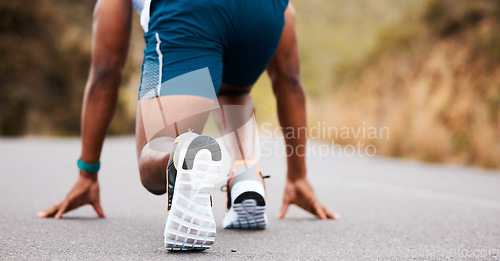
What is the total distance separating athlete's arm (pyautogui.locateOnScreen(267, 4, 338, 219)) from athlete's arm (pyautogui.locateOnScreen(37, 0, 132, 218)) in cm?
77

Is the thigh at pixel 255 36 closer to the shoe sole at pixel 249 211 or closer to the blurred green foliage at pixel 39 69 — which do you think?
the shoe sole at pixel 249 211

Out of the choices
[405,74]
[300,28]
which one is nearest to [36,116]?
[405,74]

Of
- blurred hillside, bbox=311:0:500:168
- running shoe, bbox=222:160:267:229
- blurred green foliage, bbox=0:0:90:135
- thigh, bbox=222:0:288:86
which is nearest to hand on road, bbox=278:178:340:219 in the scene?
running shoe, bbox=222:160:267:229

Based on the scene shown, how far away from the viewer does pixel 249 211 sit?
9.61ft

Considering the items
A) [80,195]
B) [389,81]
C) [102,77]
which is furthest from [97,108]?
[389,81]

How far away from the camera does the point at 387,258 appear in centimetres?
234

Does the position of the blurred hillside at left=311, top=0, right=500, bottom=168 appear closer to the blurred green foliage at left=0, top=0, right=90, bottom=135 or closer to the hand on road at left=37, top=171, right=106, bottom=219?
the hand on road at left=37, top=171, right=106, bottom=219

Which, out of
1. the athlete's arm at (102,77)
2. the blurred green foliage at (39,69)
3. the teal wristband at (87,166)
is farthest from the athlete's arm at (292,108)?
the blurred green foliage at (39,69)

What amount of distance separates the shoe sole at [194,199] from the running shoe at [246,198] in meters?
0.70

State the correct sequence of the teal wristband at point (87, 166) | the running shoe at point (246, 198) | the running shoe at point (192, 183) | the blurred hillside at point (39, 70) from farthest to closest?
1. the blurred hillside at point (39, 70)
2. the teal wristband at point (87, 166)
3. the running shoe at point (246, 198)
4. the running shoe at point (192, 183)

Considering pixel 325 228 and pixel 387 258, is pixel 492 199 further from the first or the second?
pixel 387 258

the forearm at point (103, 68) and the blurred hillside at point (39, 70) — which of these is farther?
the blurred hillside at point (39, 70)

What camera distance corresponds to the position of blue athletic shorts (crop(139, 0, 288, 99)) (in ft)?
7.89

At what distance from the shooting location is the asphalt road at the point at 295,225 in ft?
7.80
